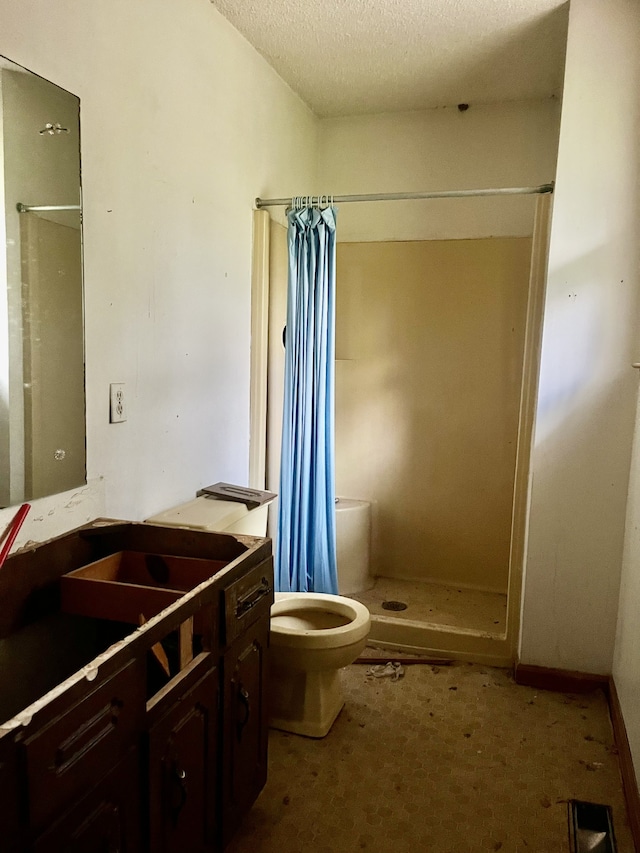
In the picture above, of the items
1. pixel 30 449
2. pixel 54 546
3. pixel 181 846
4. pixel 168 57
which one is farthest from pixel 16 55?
pixel 181 846

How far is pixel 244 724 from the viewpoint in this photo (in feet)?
5.05

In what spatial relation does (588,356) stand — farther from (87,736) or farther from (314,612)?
(87,736)

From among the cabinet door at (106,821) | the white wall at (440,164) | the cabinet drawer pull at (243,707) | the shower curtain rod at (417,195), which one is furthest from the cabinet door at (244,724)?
the white wall at (440,164)

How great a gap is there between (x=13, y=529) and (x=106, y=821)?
2.01ft

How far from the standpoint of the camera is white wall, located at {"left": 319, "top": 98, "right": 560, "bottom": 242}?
3.05 meters

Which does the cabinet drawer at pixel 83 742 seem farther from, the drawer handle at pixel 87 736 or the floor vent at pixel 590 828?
the floor vent at pixel 590 828

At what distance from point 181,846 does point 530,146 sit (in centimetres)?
Answer: 313

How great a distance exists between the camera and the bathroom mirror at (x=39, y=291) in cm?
140

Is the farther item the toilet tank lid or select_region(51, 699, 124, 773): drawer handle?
the toilet tank lid

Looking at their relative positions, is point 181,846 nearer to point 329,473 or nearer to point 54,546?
point 54,546

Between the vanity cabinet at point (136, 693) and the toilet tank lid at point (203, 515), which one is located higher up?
the toilet tank lid at point (203, 515)

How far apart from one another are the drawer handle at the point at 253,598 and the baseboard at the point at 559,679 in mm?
1346

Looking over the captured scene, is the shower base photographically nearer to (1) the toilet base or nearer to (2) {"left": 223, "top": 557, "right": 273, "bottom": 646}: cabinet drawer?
(1) the toilet base

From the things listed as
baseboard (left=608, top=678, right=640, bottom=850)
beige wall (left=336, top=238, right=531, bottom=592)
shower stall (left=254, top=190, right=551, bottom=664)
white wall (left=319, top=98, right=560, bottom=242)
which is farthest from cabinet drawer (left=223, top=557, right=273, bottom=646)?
white wall (left=319, top=98, right=560, bottom=242)
